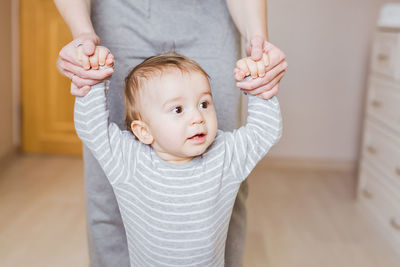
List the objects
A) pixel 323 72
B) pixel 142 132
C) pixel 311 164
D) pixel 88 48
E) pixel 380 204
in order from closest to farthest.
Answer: pixel 88 48 → pixel 142 132 → pixel 380 204 → pixel 323 72 → pixel 311 164

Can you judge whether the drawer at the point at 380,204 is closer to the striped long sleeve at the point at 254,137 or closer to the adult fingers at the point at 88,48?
the striped long sleeve at the point at 254,137

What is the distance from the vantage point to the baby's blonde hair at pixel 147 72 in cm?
97

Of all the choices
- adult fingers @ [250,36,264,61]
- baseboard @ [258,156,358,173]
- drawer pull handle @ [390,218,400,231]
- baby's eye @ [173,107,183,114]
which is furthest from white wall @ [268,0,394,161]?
baby's eye @ [173,107,183,114]

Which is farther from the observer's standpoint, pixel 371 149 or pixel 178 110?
pixel 371 149

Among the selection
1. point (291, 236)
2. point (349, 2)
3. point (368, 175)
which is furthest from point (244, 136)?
point (349, 2)

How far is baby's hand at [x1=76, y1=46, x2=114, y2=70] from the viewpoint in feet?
2.95

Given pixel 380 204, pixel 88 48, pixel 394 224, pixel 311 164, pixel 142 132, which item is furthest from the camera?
pixel 311 164

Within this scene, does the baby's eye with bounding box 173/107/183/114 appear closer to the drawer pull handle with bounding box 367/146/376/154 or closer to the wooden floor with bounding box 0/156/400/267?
the wooden floor with bounding box 0/156/400/267

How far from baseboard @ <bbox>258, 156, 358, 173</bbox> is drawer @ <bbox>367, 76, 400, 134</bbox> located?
28.3 inches

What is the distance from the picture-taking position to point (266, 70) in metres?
0.97

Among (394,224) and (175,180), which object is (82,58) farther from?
(394,224)

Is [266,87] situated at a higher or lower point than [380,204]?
A: higher

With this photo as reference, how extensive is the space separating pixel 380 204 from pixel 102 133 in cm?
155

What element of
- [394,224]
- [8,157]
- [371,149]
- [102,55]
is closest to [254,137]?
[102,55]
